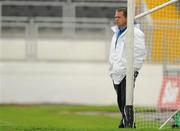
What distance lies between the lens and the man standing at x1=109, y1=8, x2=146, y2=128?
33.6 feet

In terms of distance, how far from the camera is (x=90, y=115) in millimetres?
17391

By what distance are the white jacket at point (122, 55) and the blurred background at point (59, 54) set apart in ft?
26.9

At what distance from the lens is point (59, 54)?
20672 millimetres

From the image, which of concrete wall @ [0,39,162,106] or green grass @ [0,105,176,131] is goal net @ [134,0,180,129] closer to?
green grass @ [0,105,176,131]

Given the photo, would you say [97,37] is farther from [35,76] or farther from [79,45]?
[35,76]

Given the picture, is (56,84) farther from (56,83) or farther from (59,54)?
(59,54)

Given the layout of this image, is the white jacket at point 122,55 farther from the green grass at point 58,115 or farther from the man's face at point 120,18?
the green grass at point 58,115

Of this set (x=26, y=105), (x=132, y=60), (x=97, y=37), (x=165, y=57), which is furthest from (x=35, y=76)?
(x=132, y=60)

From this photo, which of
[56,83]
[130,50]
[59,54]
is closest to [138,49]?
[130,50]

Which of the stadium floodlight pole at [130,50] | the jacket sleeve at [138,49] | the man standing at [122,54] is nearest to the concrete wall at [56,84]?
the man standing at [122,54]

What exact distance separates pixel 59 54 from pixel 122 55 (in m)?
10.4

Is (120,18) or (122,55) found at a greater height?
(120,18)

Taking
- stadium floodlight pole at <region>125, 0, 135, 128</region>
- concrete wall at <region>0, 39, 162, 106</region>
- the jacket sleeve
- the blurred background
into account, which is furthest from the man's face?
concrete wall at <region>0, 39, 162, 106</region>

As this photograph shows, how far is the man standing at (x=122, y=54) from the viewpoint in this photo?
1024 cm
